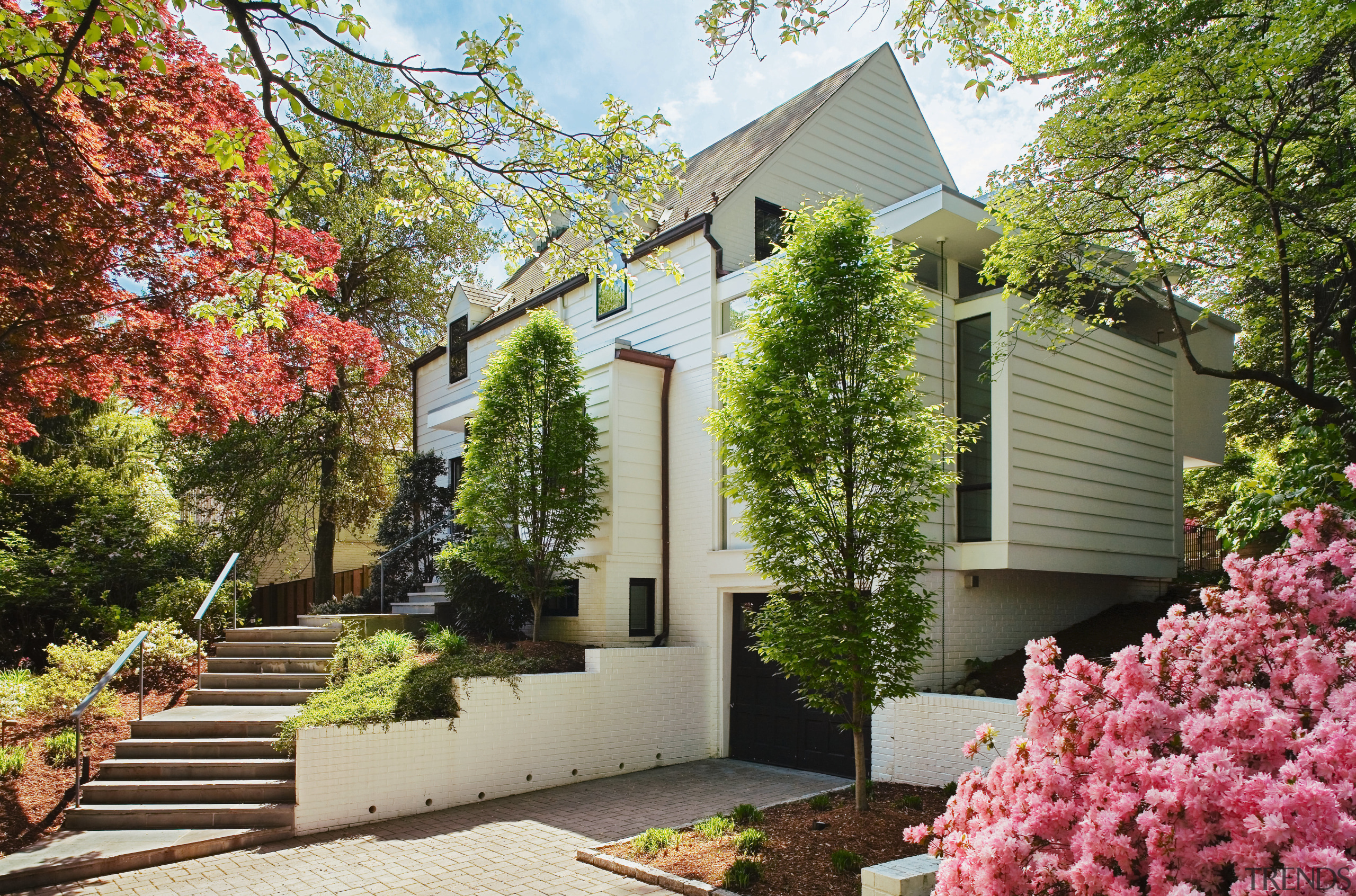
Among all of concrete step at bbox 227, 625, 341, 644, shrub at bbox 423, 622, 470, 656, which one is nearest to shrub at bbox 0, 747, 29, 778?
concrete step at bbox 227, 625, 341, 644

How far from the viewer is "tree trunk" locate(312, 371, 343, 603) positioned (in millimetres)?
17375

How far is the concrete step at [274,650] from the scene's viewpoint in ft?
36.8

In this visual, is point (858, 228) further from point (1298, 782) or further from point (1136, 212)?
point (1298, 782)

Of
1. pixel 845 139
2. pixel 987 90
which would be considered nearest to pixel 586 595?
pixel 845 139

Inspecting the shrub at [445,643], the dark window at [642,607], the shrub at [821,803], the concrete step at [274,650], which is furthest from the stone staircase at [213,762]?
the shrub at [821,803]

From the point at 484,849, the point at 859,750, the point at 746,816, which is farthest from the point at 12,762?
the point at 859,750

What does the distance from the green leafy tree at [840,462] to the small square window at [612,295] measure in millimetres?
6343

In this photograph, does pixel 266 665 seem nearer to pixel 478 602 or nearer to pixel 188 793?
pixel 188 793

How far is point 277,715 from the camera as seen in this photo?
31.7 ft

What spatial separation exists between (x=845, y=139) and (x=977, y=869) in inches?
496

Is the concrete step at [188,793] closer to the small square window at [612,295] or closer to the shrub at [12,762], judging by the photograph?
the shrub at [12,762]

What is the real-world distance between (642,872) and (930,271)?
7.76 metres

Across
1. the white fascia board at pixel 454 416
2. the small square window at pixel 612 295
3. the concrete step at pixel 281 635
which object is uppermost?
the small square window at pixel 612 295

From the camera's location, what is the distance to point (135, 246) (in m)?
7.89
